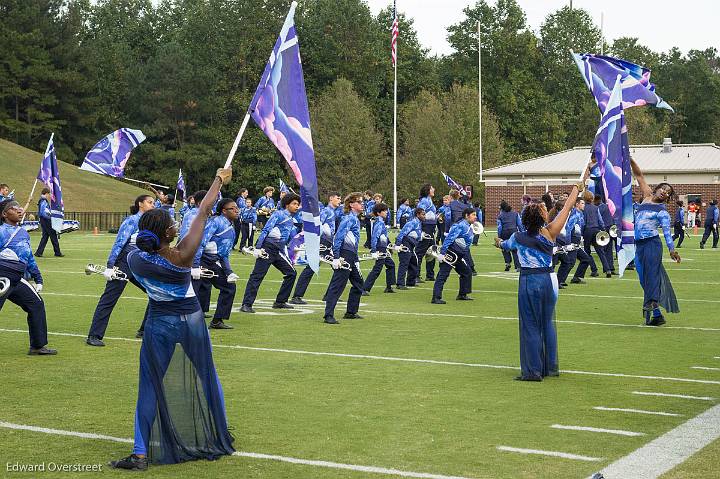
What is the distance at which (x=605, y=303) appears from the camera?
18.8 m

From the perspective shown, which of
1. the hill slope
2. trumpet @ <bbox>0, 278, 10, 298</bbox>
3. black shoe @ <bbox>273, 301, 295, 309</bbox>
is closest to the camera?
trumpet @ <bbox>0, 278, 10, 298</bbox>

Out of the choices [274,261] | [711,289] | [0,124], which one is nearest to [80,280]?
[274,261]

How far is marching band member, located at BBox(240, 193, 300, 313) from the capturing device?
56.9ft

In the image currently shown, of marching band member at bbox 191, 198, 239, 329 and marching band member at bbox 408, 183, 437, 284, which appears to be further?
marching band member at bbox 408, 183, 437, 284

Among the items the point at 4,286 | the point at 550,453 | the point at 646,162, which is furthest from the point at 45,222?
the point at 646,162

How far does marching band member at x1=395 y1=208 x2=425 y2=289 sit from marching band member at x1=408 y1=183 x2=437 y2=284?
6.0 inches

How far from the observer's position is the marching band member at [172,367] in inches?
281

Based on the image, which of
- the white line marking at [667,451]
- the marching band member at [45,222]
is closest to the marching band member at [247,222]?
the marching band member at [45,222]

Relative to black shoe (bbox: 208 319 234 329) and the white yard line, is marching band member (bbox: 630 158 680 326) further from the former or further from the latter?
black shoe (bbox: 208 319 234 329)

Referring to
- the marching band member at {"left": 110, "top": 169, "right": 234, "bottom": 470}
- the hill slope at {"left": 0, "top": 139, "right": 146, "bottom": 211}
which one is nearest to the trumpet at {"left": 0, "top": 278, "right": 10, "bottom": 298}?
the marching band member at {"left": 110, "top": 169, "right": 234, "bottom": 470}

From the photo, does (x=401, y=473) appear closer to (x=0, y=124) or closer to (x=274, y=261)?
(x=274, y=261)

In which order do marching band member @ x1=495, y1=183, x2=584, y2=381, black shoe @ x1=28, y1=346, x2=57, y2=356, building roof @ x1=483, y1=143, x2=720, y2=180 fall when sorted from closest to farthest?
marching band member @ x1=495, y1=183, x2=584, y2=381
black shoe @ x1=28, y1=346, x2=57, y2=356
building roof @ x1=483, y1=143, x2=720, y2=180

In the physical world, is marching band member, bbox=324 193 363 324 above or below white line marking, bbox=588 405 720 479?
above

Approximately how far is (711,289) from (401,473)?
16061 mm
